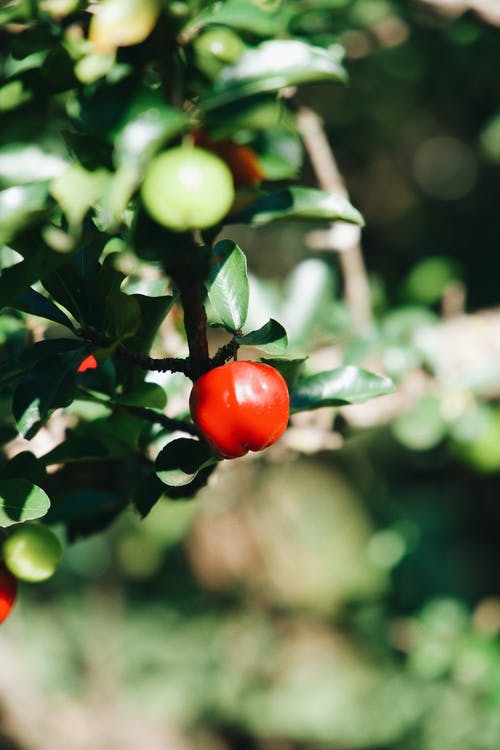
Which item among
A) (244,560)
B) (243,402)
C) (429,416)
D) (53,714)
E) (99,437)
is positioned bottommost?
(244,560)

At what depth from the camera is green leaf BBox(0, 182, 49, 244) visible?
46 centimetres

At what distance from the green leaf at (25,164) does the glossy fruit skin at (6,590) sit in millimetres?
374

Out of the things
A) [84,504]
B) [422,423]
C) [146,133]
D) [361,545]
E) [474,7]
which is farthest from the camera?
[361,545]

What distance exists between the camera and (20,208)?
0.46 meters

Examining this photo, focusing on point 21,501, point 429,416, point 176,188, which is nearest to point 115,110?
point 176,188

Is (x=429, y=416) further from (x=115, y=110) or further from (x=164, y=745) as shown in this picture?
(x=164, y=745)

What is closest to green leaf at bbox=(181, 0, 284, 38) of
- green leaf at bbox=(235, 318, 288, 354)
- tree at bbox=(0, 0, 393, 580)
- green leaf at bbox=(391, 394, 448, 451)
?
tree at bbox=(0, 0, 393, 580)

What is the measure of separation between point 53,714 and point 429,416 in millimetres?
1505

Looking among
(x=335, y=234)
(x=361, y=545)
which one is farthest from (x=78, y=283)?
(x=361, y=545)

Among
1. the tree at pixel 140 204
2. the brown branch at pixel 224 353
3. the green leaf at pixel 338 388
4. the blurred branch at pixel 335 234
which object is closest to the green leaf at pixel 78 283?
the tree at pixel 140 204

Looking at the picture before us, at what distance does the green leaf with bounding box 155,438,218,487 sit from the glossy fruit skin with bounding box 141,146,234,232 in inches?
8.0

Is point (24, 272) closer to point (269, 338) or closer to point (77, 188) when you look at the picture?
point (77, 188)

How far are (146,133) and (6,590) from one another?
46cm

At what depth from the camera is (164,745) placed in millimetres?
2447
